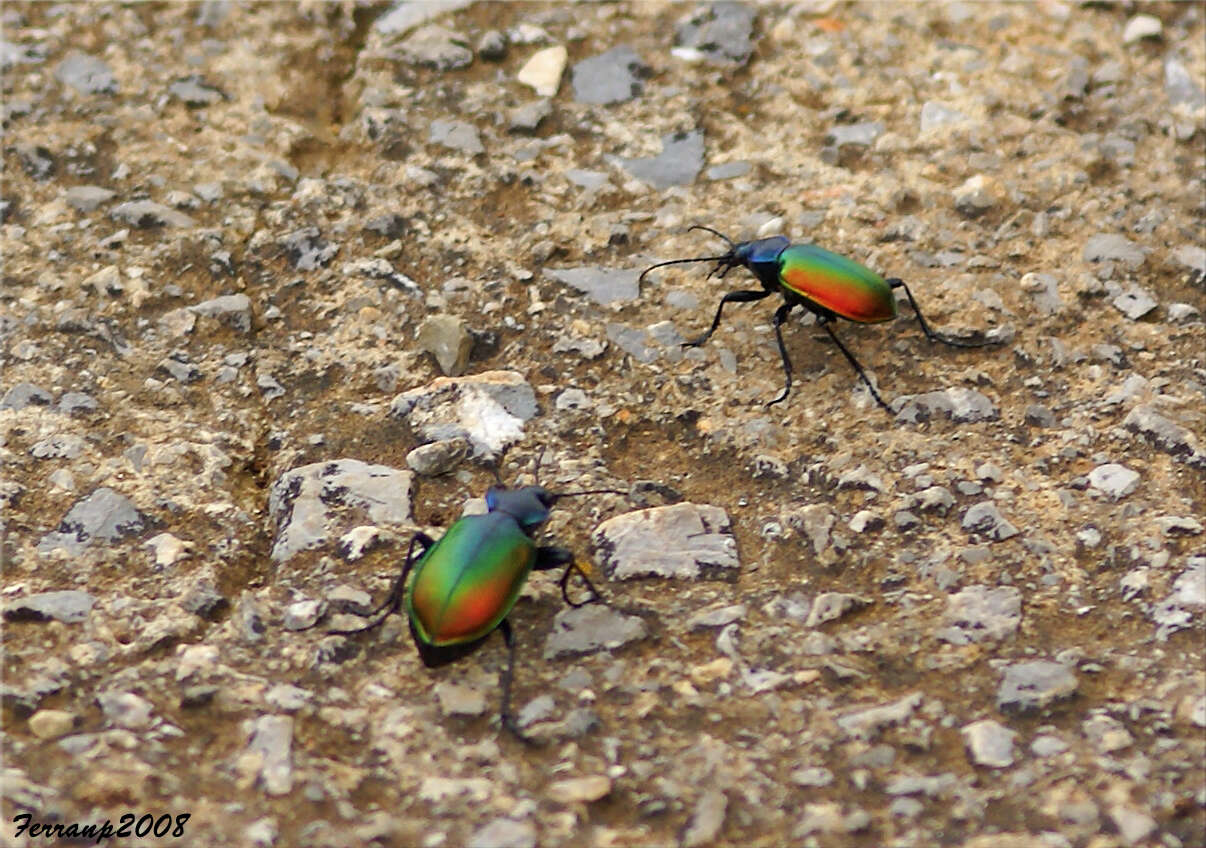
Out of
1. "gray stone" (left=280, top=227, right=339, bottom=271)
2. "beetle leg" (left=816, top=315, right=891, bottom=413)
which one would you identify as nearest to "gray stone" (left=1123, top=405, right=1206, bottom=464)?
"beetle leg" (left=816, top=315, right=891, bottom=413)

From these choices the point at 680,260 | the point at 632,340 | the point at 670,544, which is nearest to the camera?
the point at 670,544

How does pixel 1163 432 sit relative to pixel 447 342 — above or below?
above

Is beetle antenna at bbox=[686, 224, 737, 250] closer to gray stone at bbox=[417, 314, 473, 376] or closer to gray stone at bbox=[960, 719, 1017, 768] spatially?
gray stone at bbox=[417, 314, 473, 376]

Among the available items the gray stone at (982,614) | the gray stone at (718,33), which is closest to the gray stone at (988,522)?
the gray stone at (982,614)

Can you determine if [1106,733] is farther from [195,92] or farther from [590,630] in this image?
[195,92]

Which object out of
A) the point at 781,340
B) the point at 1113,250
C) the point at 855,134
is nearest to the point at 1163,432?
the point at 1113,250

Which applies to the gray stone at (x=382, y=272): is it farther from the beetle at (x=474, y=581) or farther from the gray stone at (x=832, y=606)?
the gray stone at (x=832, y=606)
